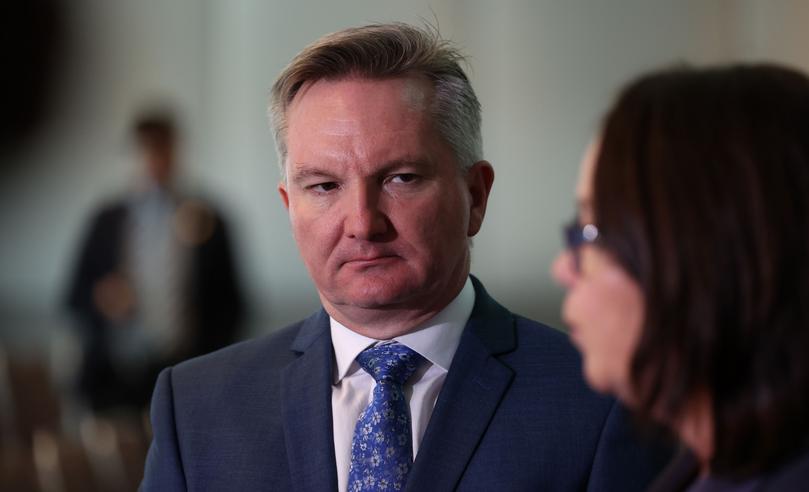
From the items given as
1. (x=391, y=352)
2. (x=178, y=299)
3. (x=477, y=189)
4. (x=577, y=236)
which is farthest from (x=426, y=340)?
(x=178, y=299)

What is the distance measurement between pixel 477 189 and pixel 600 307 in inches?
26.7

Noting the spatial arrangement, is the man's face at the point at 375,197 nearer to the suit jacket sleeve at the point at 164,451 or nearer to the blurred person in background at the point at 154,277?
the suit jacket sleeve at the point at 164,451

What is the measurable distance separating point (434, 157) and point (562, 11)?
21.2 ft

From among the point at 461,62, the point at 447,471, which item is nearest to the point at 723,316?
the point at 447,471

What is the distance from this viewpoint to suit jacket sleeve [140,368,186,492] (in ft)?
5.76

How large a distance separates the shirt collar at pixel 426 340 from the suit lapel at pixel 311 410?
0.02 metres

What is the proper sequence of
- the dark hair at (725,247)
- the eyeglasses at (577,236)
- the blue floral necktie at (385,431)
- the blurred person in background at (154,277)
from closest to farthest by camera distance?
the dark hair at (725,247) → the eyeglasses at (577,236) → the blue floral necktie at (385,431) → the blurred person in background at (154,277)

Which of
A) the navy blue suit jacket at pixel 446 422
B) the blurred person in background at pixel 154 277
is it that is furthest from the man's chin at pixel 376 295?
the blurred person in background at pixel 154 277

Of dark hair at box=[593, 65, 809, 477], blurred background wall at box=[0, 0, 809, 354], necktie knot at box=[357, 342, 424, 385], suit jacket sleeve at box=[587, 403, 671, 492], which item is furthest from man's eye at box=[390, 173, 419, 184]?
blurred background wall at box=[0, 0, 809, 354]

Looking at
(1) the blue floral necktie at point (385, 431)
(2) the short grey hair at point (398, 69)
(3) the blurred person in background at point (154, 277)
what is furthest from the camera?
(3) the blurred person in background at point (154, 277)

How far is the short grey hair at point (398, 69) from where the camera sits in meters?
1.74

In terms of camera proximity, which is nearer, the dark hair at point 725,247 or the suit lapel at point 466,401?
the dark hair at point 725,247

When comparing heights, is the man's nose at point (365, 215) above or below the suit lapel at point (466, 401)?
above

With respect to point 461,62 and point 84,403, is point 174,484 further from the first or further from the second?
point 84,403
